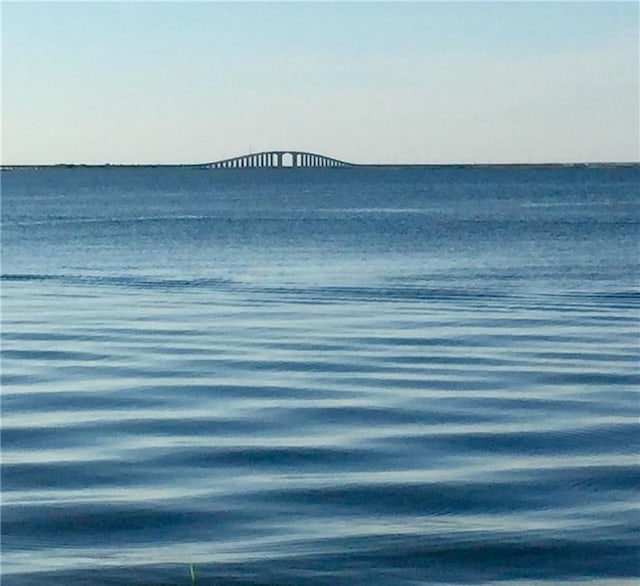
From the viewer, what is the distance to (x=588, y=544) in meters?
10.7

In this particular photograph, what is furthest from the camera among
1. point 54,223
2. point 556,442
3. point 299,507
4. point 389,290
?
point 54,223

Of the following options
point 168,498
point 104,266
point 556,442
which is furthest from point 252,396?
point 104,266

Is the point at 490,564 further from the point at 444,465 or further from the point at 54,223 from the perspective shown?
the point at 54,223

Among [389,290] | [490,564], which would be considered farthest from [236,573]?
[389,290]

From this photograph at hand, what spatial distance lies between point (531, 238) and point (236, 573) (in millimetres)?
57278

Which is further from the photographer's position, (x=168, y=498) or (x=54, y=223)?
(x=54, y=223)

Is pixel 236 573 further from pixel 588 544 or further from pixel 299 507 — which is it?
pixel 588 544

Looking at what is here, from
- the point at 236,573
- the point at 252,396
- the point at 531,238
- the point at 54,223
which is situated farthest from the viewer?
the point at 54,223

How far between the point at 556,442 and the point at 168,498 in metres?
4.23

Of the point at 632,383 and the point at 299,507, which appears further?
the point at 632,383

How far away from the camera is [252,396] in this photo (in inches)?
683

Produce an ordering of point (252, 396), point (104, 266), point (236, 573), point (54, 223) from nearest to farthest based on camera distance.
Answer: point (236, 573)
point (252, 396)
point (104, 266)
point (54, 223)

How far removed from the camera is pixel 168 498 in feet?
39.6

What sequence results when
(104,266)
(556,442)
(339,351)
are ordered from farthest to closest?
(104,266)
(339,351)
(556,442)
